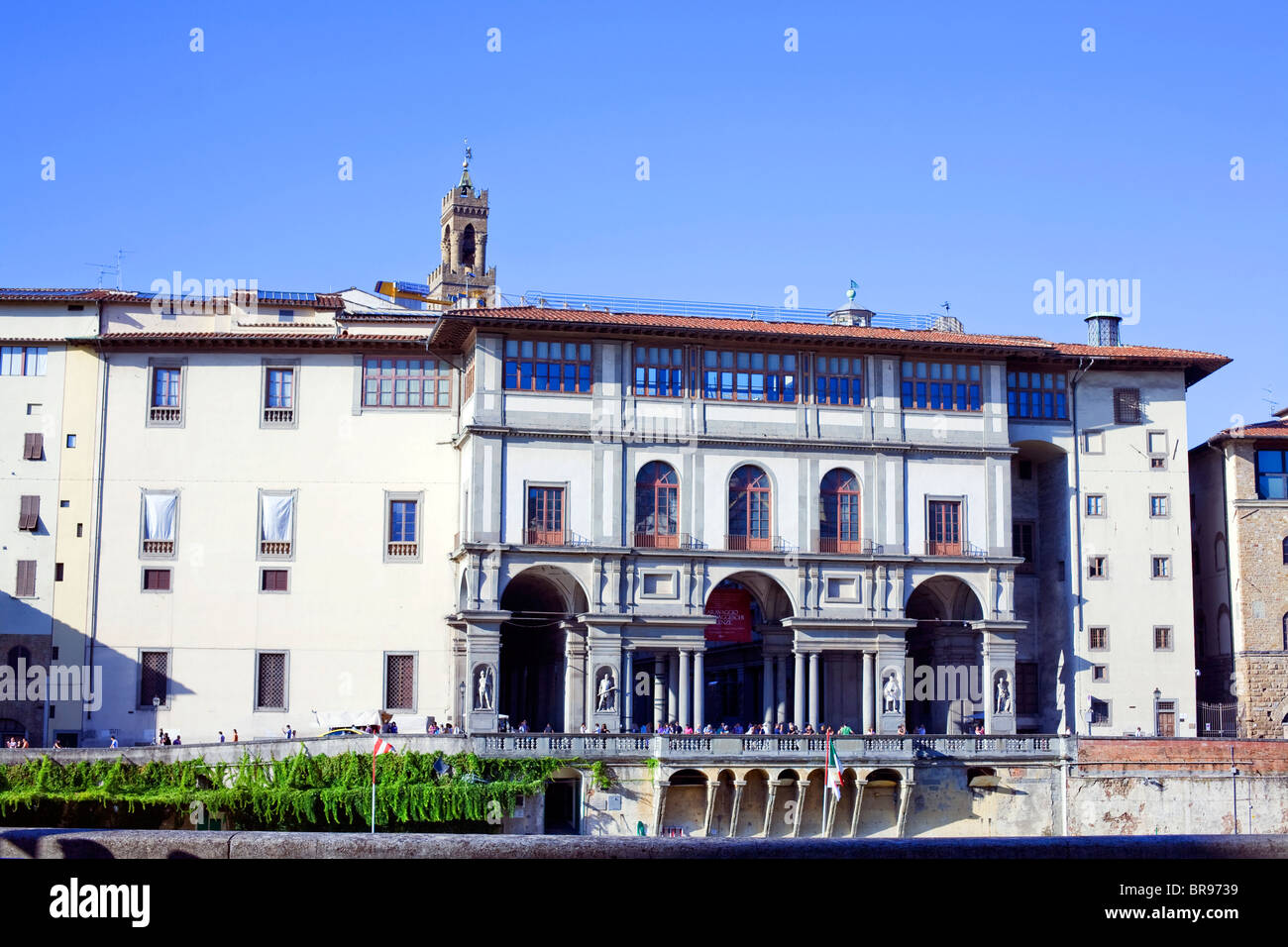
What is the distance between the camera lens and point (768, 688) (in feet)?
169

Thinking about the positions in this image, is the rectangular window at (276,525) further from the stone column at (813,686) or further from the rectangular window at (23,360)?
the stone column at (813,686)

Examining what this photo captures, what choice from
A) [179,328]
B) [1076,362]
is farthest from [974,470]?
[179,328]

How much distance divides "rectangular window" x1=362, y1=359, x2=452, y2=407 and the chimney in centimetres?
2596

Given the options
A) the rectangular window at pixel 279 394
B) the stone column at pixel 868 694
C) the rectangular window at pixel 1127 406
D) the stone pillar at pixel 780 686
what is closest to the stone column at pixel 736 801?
the stone pillar at pixel 780 686

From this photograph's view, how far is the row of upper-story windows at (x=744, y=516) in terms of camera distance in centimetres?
4934

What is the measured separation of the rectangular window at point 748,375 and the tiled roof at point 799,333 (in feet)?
2.74

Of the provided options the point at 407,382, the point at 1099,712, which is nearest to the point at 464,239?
the point at 407,382

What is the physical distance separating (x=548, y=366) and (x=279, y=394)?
9927 mm

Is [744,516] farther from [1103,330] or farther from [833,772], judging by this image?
[1103,330]

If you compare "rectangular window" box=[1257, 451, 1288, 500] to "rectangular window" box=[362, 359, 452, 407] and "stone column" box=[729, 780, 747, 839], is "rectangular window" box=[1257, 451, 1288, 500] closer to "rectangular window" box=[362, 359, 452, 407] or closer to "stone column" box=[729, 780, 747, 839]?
"stone column" box=[729, 780, 747, 839]

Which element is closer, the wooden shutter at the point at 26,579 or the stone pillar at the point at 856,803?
the stone pillar at the point at 856,803

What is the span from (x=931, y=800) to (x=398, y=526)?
20164 mm
